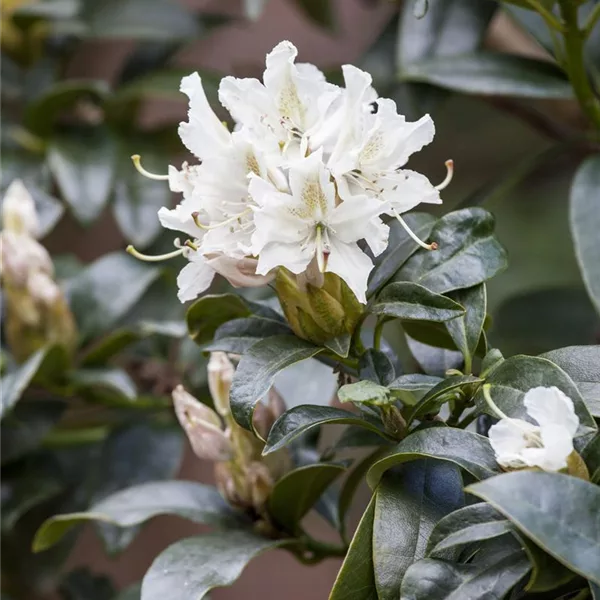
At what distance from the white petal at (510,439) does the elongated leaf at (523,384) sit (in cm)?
2

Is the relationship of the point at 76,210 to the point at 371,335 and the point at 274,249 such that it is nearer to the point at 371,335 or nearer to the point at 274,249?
the point at 371,335

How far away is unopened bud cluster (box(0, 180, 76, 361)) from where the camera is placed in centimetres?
97

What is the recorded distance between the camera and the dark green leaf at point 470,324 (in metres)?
0.62

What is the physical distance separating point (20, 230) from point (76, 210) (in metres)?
0.18

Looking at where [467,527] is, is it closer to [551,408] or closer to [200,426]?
[551,408]

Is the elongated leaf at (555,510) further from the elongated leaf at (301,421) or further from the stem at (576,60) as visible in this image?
the stem at (576,60)

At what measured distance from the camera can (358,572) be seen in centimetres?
57

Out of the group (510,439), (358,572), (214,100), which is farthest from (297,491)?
(214,100)

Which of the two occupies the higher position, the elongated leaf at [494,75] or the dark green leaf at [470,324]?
the elongated leaf at [494,75]

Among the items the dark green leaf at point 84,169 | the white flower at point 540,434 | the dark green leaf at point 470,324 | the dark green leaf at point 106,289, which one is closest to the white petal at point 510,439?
the white flower at point 540,434

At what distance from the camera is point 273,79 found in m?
0.61

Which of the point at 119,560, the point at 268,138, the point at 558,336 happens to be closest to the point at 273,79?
the point at 268,138

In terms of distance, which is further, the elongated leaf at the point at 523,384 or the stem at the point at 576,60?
the stem at the point at 576,60

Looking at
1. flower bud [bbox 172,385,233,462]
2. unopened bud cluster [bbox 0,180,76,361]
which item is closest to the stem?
flower bud [bbox 172,385,233,462]
